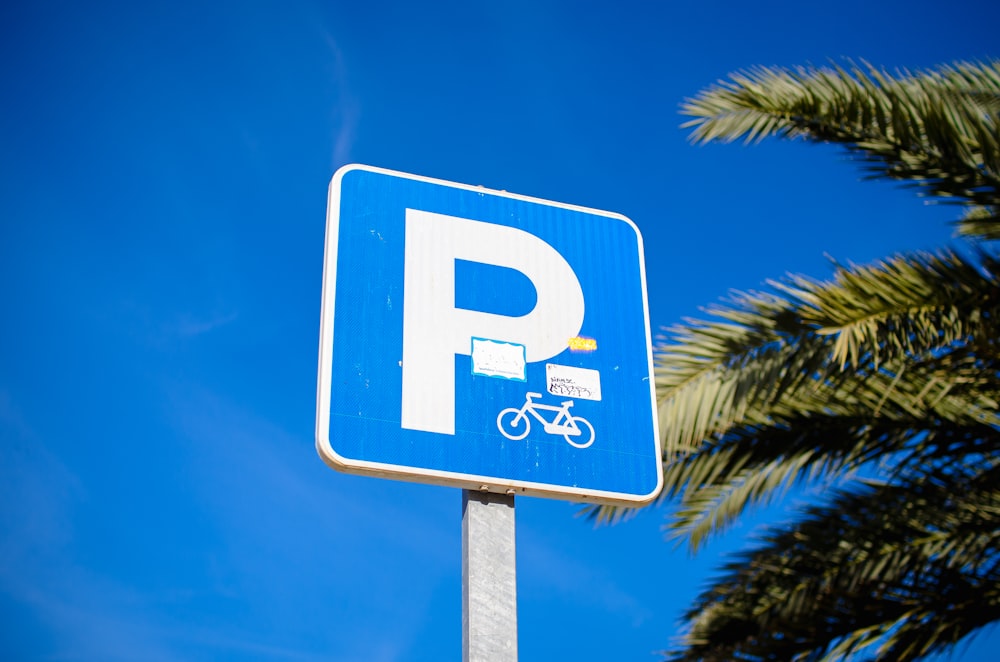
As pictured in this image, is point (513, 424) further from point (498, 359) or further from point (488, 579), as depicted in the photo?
point (488, 579)

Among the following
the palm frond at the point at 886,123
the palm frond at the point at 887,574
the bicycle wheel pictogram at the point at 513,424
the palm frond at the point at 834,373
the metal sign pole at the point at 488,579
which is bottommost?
the metal sign pole at the point at 488,579

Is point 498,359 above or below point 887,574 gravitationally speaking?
below

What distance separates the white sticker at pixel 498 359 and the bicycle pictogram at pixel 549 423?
3.0 inches

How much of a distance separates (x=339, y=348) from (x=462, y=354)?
313 millimetres

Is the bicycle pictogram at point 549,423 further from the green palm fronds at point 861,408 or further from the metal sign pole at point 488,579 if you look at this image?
the green palm fronds at point 861,408

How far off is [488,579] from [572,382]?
0.60 metres

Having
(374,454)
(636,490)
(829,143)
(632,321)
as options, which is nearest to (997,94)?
(829,143)

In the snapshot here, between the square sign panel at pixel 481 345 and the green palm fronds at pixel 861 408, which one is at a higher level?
the green palm fronds at pixel 861 408

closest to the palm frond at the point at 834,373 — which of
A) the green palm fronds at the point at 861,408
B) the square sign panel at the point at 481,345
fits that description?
the green palm fronds at the point at 861,408

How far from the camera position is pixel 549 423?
296cm

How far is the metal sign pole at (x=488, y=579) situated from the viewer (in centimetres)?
261

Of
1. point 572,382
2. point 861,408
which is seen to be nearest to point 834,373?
point 861,408

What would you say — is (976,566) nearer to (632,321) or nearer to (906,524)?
(906,524)

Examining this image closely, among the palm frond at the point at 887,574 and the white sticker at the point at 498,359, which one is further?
Answer: the palm frond at the point at 887,574
